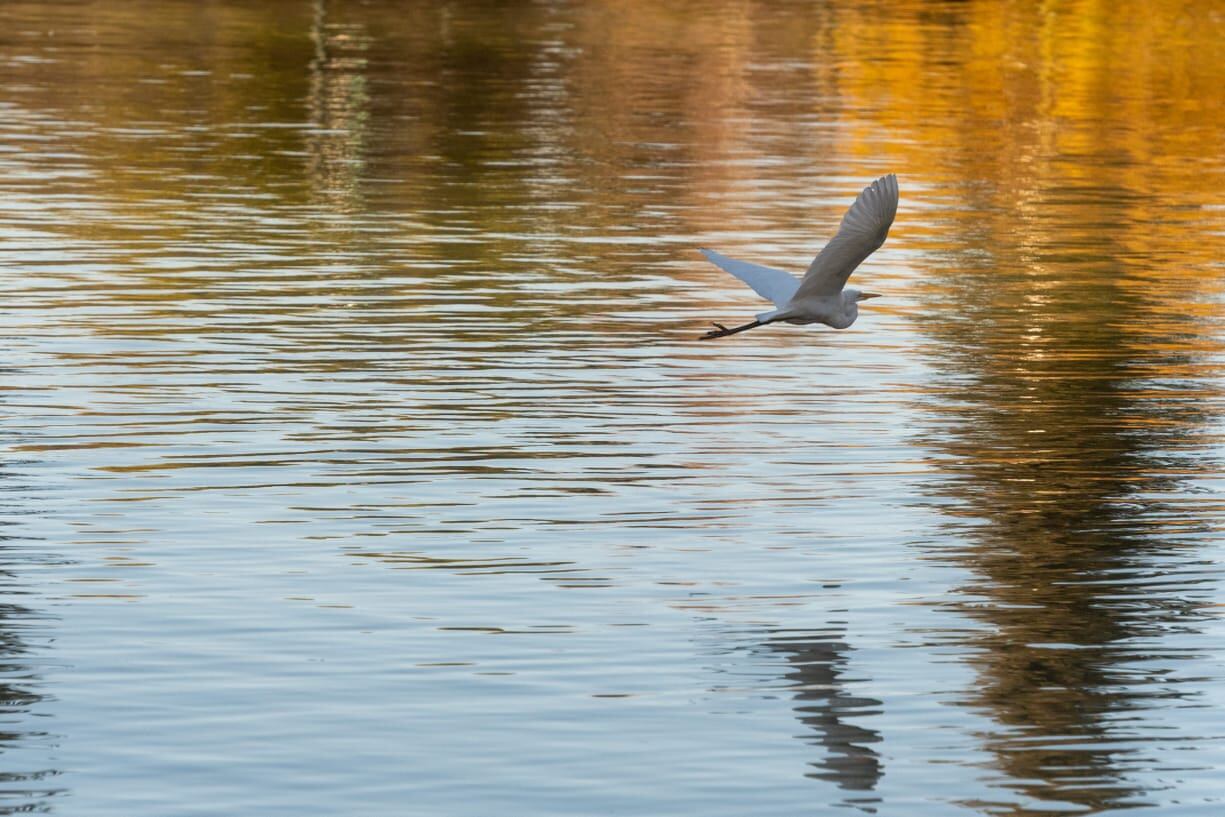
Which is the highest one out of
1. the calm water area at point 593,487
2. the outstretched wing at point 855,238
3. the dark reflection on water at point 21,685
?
the outstretched wing at point 855,238

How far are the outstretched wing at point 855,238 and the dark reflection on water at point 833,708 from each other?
97.6 inches

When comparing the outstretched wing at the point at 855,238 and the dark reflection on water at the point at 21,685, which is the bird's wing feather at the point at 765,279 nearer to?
the outstretched wing at the point at 855,238

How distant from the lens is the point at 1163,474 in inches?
655

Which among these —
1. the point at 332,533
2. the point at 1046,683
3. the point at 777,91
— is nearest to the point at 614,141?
the point at 777,91

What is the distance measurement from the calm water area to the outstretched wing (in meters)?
1.43

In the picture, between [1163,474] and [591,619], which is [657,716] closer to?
[591,619]

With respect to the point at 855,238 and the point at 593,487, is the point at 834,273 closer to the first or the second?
the point at 855,238

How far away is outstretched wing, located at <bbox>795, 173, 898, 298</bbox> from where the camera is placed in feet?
44.7

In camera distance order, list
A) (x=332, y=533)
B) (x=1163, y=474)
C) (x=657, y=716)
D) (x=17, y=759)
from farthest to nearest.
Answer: (x=1163, y=474)
(x=332, y=533)
(x=657, y=716)
(x=17, y=759)

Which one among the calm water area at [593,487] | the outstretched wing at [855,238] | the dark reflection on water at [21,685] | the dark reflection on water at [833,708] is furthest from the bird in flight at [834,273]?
the dark reflection on water at [21,685]

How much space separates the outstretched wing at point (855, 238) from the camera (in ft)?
44.7

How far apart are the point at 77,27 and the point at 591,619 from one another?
47.0 metres

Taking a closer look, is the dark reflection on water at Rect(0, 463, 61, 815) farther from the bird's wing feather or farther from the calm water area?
the bird's wing feather

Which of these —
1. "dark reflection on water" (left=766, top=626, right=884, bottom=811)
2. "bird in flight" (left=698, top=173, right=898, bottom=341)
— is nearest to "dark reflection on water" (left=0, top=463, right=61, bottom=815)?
"dark reflection on water" (left=766, top=626, right=884, bottom=811)
